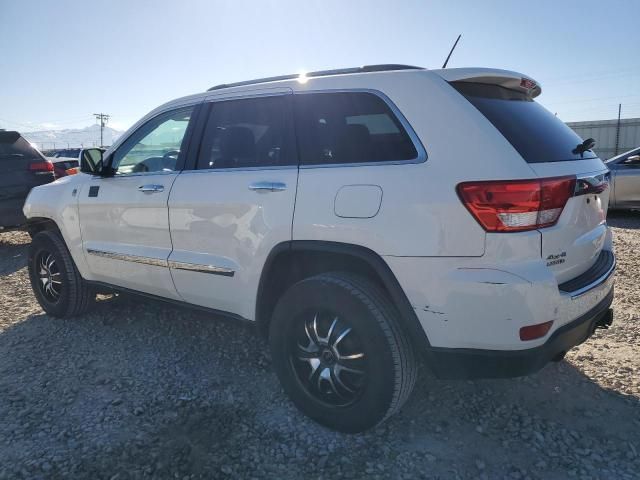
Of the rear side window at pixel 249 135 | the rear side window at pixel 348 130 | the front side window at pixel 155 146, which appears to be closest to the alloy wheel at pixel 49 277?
the front side window at pixel 155 146

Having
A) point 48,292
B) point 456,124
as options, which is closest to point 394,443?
point 456,124

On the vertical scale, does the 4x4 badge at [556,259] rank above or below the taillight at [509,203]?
below

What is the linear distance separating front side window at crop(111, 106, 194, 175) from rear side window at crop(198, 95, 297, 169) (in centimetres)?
29

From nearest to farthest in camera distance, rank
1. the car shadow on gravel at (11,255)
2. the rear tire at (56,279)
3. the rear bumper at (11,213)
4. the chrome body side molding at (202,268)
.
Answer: the chrome body side molding at (202,268) → the rear tire at (56,279) → the car shadow on gravel at (11,255) → the rear bumper at (11,213)

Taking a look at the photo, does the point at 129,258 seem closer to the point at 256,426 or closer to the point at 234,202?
the point at 234,202

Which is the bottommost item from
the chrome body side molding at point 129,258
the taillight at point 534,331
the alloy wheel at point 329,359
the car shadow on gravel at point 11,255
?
the car shadow on gravel at point 11,255

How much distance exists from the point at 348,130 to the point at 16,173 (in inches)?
253

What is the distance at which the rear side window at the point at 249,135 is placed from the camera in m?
2.82

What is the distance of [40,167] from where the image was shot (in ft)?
24.0

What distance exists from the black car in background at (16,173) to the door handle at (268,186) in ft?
18.7

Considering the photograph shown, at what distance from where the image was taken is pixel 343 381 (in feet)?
8.30

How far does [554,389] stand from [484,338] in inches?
48.3

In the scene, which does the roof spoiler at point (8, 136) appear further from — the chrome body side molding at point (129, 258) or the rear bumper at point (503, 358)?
the rear bumper at point (503, 358)

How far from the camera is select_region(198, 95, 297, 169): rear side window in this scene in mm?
2824
